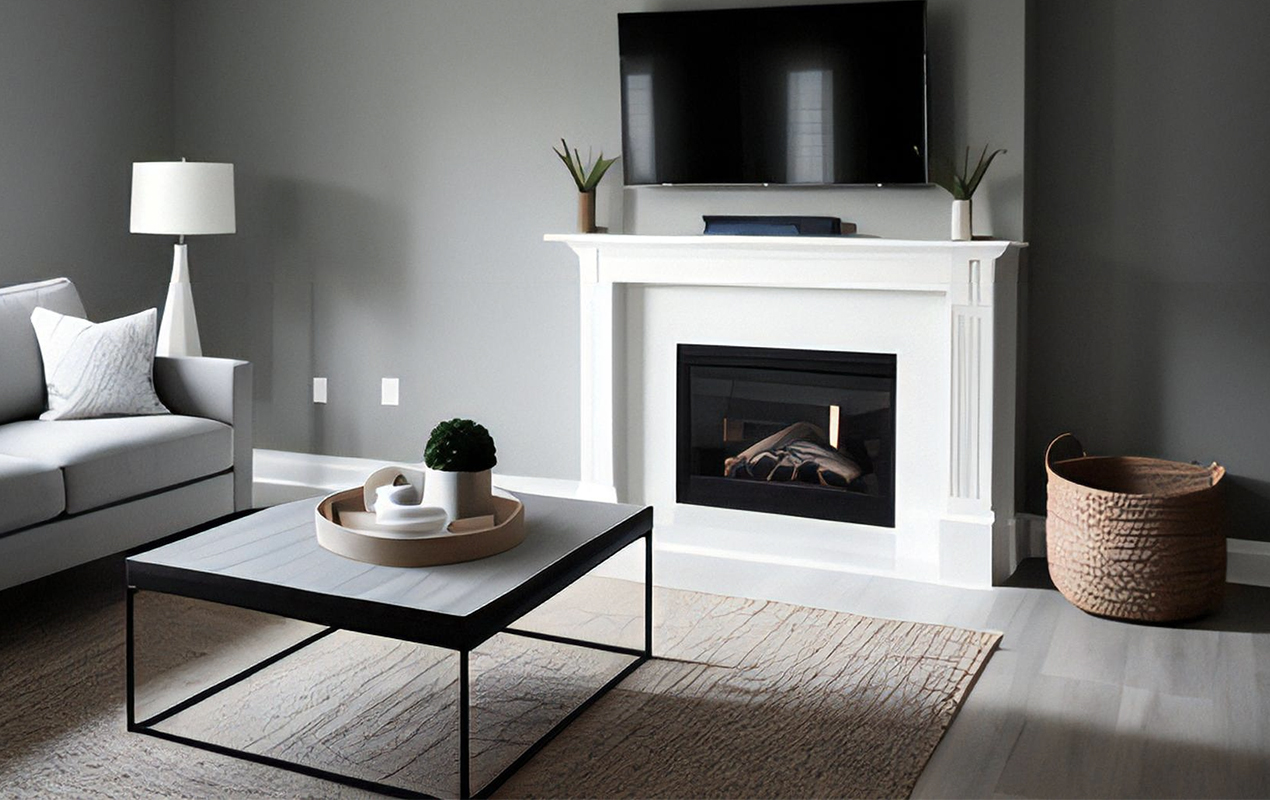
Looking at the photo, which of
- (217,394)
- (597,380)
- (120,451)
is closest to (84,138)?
(217,394)

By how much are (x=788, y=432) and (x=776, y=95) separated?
1.17 m

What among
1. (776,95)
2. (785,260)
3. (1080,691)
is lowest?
(1080,691)

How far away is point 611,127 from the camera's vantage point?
4.53m

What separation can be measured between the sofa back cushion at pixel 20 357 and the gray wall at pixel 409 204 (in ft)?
3.79

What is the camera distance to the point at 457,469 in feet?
9.18

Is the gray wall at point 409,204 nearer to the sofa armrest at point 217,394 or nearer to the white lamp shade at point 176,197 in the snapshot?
the white lamp shade at point 176,197

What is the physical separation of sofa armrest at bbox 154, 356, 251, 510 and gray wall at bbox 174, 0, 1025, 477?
2.92 feet

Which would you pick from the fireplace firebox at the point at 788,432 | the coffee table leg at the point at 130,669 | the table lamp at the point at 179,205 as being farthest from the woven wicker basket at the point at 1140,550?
the table lamp at the point at 179,205

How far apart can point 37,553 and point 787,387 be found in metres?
2.42

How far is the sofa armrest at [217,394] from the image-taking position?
13.6 feet

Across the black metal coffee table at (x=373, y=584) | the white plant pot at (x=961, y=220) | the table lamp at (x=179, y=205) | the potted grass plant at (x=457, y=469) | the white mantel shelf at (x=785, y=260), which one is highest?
the table lamp at (x=179, y=205)

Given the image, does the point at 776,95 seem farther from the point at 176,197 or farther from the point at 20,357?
the point at 20,357

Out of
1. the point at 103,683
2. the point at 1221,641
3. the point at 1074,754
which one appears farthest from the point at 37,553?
the point at 1221,641

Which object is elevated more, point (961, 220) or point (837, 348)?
point (961, 220)
